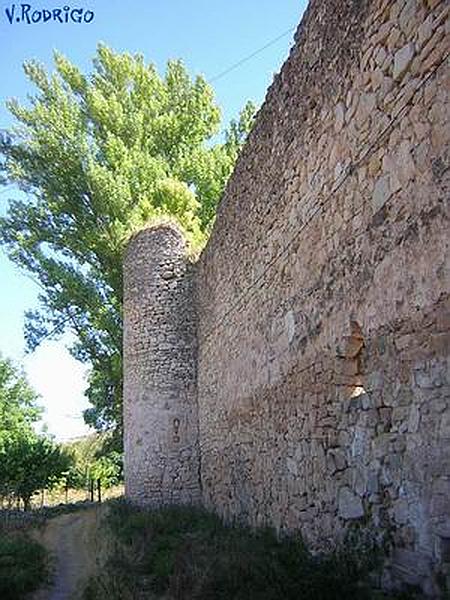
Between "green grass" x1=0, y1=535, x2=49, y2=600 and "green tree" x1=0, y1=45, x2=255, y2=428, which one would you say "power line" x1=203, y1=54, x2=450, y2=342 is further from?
"green tree" x1=0, y1=45, x2=255, y2=428

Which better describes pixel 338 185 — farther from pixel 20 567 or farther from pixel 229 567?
pixel 20 567

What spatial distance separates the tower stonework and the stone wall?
4.65 metres

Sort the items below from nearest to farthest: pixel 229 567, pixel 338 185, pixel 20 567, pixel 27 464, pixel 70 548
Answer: pixel 338 185 < pixel 229 567 < pixel 20 567 < pixel 70 548 < pixel 27 464

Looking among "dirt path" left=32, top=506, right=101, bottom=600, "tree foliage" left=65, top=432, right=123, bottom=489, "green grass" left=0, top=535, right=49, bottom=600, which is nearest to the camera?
"green grass" left=0, top=535, right=49, bottom=600

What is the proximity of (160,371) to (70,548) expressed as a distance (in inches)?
165

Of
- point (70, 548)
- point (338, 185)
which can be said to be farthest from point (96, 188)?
point (338, 185)

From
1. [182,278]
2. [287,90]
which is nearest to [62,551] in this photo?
[182,278]

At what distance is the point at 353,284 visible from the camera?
5.70 meters

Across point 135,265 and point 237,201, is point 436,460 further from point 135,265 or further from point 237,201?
point 135,265

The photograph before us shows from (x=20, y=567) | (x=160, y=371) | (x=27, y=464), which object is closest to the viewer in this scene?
(x=20, y=567)

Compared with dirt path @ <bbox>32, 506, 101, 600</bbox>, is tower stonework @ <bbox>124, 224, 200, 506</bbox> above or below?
above

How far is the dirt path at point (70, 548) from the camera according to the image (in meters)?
8.72

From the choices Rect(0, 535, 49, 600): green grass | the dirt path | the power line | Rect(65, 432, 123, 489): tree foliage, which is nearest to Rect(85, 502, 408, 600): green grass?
the dirt path

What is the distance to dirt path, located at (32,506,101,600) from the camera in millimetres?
8719
